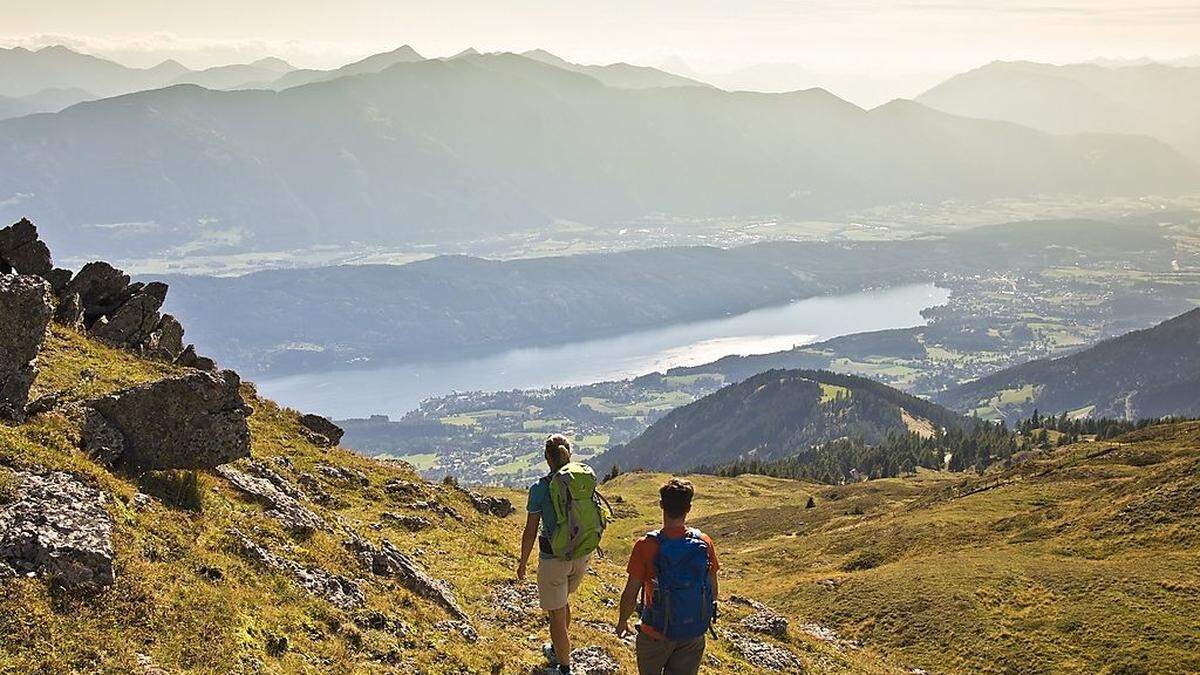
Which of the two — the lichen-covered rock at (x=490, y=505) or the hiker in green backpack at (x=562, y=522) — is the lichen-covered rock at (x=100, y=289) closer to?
the lichen-covered rock at (x=490, y=505)

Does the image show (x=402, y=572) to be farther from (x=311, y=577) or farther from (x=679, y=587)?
(x=679, y=587)

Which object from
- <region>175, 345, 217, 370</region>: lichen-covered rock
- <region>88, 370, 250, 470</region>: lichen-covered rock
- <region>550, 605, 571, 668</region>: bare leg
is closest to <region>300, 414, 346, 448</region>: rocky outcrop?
<region>175, 345, 217, 370</region>: lichen-covered rock

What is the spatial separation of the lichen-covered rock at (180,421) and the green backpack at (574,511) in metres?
9.32

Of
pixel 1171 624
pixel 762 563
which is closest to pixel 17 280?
pixel 1171 624

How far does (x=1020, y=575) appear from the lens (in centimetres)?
4100

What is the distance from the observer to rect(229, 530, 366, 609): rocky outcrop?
16812 mm

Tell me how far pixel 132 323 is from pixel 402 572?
22.1 metres

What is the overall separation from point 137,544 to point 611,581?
21421 millimetres

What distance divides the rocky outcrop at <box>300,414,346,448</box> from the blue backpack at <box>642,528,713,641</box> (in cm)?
2989

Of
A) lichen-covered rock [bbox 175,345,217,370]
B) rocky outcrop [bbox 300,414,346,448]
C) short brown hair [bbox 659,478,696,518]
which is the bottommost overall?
rocky outcrop [bbox 300,414,346,448]

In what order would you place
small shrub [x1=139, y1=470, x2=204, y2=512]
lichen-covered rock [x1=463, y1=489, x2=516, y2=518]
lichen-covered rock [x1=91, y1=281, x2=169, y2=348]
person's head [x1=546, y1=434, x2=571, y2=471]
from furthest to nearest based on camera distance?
lichen-covered rock [x1=463, y1=489, x2=516, y2=518] → lichen-covered rock [x1=91, y1=281, x2=169, y2=348] → small shrub [x1=139, y1=470, x2=204, y2=512] → person's head [x1=546, y1=434, x2=571, y2=471]

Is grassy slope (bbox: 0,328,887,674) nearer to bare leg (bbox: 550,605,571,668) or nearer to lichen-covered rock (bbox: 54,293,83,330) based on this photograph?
bare leg (bbox: 550,605,571,668)

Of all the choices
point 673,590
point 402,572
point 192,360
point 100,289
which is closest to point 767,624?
point 402,572

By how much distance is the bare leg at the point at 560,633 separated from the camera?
1623 centimetres
